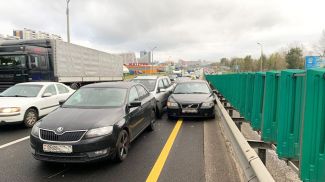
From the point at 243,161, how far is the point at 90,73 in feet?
60.7

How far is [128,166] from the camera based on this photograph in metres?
4.53

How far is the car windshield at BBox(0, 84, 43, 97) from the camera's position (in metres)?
8.29

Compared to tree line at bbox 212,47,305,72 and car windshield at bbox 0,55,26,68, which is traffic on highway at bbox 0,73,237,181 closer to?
car windshield at bbox 0,55,26,68

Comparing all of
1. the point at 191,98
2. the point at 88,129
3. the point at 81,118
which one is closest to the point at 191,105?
the point at 191,98

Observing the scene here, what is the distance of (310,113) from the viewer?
8.43ft

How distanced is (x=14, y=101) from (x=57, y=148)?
448 centimetres

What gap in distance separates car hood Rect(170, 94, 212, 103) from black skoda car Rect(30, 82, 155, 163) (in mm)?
3198

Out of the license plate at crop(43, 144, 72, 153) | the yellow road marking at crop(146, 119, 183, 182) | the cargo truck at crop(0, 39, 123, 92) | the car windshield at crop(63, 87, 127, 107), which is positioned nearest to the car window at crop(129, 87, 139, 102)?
the car windshield at crop(63, 87, 127, 107)

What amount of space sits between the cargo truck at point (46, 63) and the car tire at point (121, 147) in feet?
33.8

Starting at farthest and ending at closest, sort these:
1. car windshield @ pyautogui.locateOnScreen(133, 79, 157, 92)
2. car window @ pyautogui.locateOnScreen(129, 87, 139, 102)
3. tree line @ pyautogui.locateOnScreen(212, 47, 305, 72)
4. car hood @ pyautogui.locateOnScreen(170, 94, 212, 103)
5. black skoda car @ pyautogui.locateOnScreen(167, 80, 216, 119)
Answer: tree line @ pyautogui.locateOnScreen(212, 47, 305, 72) < car windshield @ pyautogui.locateOnScreen(133, 79, 157, 92) < car hood @ pyautogui.locateOnScreen(170, 94, 212, 103) < black skoda car @ pyautogui.locateOnScreen(167, 80, 216, 119) < car window @ pyautogui.locateOnScreen(129, 87, 139, 102)

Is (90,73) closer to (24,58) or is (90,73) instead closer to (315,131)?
(24,58)

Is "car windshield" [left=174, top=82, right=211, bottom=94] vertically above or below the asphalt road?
above

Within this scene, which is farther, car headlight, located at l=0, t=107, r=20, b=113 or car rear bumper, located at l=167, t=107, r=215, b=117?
car rear bumper, located at l=167, t=107, r=215, b=117

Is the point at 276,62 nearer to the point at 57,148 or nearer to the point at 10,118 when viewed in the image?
the point at 10,118
